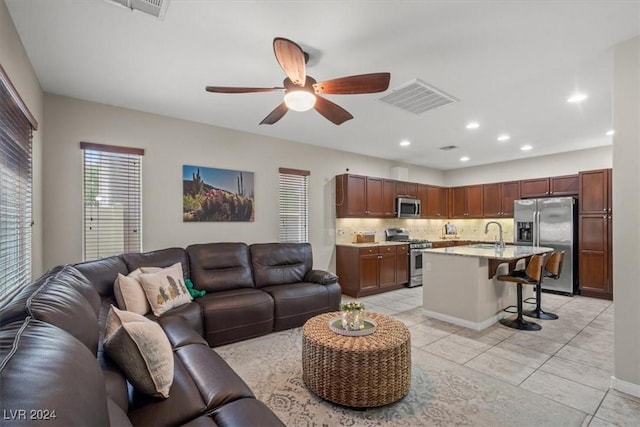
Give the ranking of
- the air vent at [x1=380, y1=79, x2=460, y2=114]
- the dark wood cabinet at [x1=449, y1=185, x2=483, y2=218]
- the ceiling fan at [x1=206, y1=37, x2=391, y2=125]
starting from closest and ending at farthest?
the ceiling fan at [x1=206, y1=37, x2=391, y2=125] < the air vent at [x1=380, y1=79, x2=460, y2=114] < the dark wood cabinet at [x1=449, y1=185, x2=483, y2=218]

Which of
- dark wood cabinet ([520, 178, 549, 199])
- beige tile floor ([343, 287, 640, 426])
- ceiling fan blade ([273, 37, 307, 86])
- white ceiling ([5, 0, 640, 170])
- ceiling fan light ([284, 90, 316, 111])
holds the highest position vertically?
white ceiling ([5, 0, 640, 170])

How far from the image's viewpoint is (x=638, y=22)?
6.77 feet

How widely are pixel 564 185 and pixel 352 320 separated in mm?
5564

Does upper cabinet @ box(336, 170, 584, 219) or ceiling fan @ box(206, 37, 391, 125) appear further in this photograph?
upper cabinet @ box(336, 170, 584, 219)

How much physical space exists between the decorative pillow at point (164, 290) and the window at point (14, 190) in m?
0.85

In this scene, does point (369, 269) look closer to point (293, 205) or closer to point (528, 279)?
point (293, 205)

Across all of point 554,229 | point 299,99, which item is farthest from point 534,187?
point 299,99

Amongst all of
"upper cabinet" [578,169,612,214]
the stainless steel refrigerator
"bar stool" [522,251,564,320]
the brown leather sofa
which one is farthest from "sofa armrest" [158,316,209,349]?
"upper cabinet" [578,169,612,214]

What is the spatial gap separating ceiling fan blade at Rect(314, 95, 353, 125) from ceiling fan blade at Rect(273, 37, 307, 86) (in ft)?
1.05

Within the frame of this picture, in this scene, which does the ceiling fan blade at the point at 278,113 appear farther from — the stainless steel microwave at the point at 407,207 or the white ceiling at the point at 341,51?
the stainless steel microwave at the point at 407,207

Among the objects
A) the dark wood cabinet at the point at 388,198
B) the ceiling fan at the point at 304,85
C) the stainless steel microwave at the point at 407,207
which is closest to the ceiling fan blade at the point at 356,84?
the ceiling fan at the point at 304,85

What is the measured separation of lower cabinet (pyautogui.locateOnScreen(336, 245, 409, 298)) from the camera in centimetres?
520

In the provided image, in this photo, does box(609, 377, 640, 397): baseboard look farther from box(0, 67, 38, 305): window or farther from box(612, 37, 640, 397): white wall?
box(0, 67, 38, 305): window

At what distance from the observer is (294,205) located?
5.11 m
